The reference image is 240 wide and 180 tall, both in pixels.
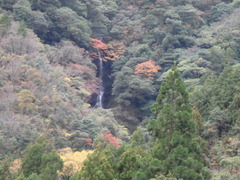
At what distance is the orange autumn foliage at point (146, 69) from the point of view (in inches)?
1323

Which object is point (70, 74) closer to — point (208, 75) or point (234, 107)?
point (208, 75)

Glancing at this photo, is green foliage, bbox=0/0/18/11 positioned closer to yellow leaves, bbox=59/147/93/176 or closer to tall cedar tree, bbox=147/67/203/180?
yellow leaves, bbox=59/147/93/176

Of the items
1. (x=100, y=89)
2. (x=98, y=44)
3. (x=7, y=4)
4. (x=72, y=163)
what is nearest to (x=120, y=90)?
(x=100, y=89)

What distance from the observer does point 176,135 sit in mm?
12422

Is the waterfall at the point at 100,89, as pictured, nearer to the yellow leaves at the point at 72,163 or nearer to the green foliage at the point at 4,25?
the green foliage at the point at 4,25

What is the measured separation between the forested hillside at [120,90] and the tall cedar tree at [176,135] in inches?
1.4

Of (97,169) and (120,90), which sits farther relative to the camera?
(120,90)

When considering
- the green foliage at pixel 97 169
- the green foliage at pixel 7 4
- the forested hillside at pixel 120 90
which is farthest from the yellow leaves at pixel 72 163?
the green foliage at pixel 7 4

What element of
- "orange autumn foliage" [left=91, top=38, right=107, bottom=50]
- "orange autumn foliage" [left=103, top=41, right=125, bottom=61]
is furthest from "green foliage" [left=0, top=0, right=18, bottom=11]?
"orange autumn foliage" [left=103, top=41, right=125, bottom=61]

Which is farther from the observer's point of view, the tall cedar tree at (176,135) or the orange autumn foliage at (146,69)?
the orange autumn foliage at (146,69)

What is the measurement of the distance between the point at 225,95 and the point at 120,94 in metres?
13.3

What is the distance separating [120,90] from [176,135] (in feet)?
71.1

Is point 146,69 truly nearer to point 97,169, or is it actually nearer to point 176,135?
point 97,169

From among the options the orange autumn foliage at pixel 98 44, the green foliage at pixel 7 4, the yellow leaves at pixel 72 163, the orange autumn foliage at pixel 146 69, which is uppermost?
the green foliage at pixel 7 4
